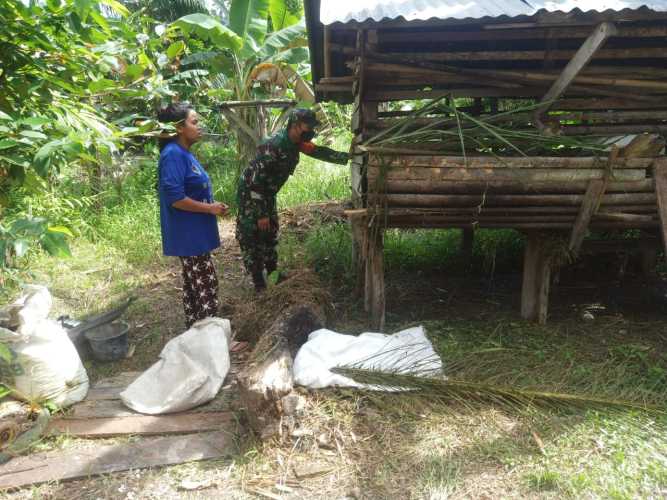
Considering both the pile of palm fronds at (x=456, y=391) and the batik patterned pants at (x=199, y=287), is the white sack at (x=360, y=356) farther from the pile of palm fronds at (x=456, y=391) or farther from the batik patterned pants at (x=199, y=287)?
the batik patterned pants at (x=199, y=287)

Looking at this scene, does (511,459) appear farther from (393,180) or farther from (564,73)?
(564,73)

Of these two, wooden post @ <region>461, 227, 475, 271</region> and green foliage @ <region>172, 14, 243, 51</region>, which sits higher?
green foliage @ <region>172, 14, 243, 51</region>

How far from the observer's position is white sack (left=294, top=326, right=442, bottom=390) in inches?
124

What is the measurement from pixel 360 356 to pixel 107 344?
207 cm

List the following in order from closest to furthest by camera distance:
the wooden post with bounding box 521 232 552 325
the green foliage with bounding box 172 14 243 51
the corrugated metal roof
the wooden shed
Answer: the corrugated metal roof → the wooden shed → the wooden post with bounding box 521 232 552 325 → the green foliage with bounding box 172 14 243 51

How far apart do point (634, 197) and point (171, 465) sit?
3320 millimetres

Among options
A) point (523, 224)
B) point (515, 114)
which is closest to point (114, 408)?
point (523, 224)

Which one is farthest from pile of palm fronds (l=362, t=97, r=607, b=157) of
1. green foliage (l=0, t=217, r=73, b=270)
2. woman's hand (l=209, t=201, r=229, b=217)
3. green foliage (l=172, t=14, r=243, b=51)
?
green foliage (l=172, t=14, r=243, b=51)

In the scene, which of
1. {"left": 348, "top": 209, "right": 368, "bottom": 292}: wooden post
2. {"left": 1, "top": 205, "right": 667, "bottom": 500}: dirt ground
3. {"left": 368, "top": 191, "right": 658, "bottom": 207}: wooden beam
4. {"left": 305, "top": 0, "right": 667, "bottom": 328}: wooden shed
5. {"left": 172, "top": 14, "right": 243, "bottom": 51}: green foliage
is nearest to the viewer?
{"left": 1, "top": 205, "right": 667, "bottom": 500}: dirt ground

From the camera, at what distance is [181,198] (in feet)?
11.8

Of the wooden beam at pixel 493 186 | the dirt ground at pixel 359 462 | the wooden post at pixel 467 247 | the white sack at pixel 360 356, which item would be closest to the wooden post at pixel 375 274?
the white sack at pixel 360 356

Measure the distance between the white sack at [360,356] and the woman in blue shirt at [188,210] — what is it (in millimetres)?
1024

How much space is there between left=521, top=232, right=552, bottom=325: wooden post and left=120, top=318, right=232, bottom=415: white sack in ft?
7.99

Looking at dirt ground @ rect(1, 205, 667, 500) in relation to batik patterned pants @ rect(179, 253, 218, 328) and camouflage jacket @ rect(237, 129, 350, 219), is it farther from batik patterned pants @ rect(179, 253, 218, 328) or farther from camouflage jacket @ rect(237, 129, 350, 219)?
camouflage jacket @ rect(237, 129, 350, 219)
